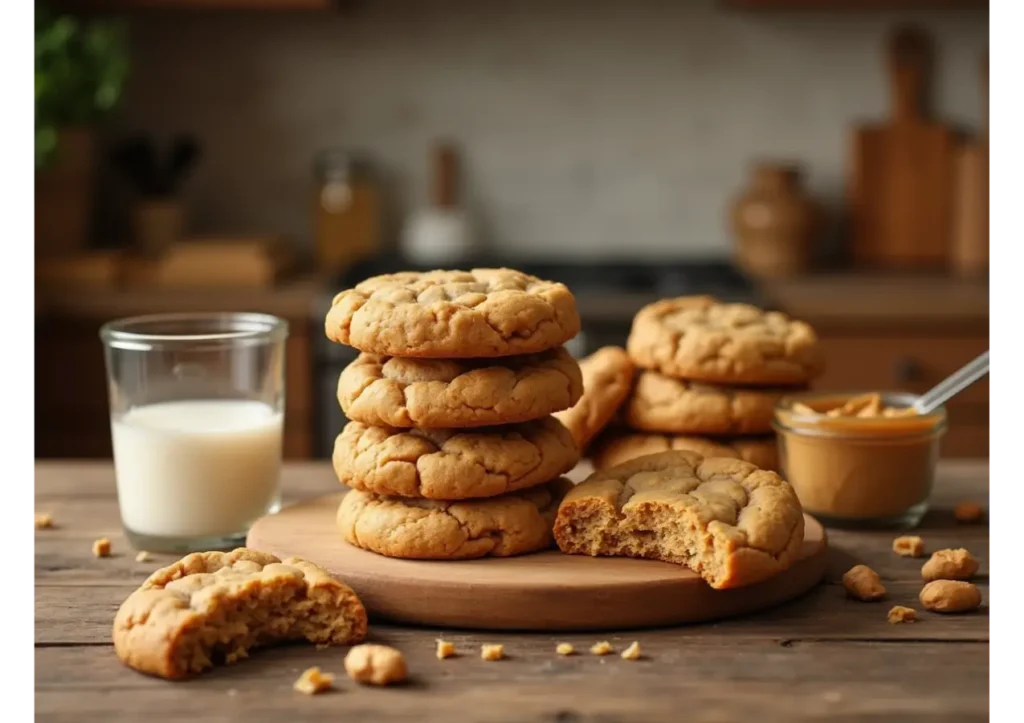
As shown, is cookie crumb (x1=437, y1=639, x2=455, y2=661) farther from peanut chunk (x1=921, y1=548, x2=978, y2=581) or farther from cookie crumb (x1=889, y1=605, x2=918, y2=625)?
peanut chunk (x1=921, y1=548, x2=978, y2=581)

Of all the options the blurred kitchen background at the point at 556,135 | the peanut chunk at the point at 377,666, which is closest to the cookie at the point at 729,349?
the peanut chunk at the point at 377,666

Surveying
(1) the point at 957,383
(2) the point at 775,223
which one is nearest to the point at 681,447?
(1) the point at 957,383

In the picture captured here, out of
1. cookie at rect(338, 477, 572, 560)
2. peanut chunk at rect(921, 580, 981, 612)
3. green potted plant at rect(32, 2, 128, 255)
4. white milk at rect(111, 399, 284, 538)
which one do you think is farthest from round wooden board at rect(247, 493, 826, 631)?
green potted plant at rect(32, 2, 128, 255)

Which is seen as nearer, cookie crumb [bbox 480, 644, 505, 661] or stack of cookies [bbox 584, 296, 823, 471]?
cookie crumb [bbox 480, 644, 505, 661]

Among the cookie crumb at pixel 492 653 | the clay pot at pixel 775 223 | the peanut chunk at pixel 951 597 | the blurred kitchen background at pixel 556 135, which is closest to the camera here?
the cookie crumb at pixel 492 653

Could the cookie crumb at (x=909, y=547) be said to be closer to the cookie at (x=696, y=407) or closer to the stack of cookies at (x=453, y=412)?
the cookie at (x=696, y=407)

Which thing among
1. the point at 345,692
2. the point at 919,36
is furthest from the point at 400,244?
the point at 345,692
